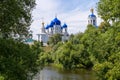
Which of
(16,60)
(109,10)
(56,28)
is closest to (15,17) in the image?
(16,60)

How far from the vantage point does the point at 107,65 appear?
20.8 meters

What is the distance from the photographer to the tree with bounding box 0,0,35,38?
17047 millimetres

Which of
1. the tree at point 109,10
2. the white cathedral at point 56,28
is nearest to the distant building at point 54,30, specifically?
the white cathedral at point 56,28

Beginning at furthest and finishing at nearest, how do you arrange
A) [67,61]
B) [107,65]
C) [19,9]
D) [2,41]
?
1. [67,61]
2. [107,65]
3. [19,9]
4. [2,41]

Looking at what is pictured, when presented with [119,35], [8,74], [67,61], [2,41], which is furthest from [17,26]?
[67,61]

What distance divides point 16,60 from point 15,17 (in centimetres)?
233

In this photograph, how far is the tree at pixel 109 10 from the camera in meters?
17.7

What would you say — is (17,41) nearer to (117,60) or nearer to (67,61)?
(117,60)

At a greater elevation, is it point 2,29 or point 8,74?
point 2,29

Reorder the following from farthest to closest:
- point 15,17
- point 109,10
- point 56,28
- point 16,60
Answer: point 56,28 < point 109,10 < point 15,17 < point 16,60

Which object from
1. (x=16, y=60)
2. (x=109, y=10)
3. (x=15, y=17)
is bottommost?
(x=16, y=60)

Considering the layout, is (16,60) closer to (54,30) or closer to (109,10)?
(109,10)

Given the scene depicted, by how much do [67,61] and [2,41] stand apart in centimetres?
4937

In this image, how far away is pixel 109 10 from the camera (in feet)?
62.3
